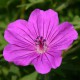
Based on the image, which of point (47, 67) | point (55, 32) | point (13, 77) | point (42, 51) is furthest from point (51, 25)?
point (13, 77)

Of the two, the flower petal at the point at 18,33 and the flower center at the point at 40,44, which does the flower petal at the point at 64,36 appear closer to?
the flower center at the point at 40,44

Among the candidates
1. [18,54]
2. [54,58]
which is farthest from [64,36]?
[18,54]

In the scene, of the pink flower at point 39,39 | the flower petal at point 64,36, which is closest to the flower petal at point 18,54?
the pink flower at point 39,39

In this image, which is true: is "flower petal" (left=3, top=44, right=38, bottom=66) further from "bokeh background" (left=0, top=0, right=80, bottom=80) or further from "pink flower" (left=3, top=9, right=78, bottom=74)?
"bokeh background" (left=0, top=0, right=80, bottom=80)

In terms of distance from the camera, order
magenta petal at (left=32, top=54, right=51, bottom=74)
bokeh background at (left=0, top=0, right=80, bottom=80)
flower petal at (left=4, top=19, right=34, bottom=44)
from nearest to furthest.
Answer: magenta petal at (left=32, top=54, right=51, bottom=74)
flower petal at (left=4, top=19, right=34, bottom=44)
bokeh background at (left=0, top=0, right=80, bottom=80)

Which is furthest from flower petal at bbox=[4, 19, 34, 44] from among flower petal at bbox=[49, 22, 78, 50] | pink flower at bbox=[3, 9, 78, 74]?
flower petal at bbox=[49, 22, 78, 50]

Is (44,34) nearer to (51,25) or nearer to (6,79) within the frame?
(51,25)

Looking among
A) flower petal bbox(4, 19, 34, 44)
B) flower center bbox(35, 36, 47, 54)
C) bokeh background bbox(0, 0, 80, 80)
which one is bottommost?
bokeh background bbox(0, 0, 80, 80)

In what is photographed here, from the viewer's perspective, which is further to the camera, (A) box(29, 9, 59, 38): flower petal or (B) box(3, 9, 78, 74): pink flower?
(A) box(29, 9, 59, 38): flower petal
